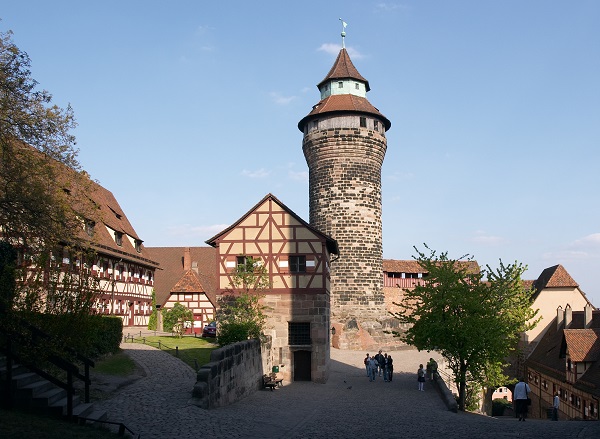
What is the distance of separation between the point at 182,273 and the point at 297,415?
1481 inches

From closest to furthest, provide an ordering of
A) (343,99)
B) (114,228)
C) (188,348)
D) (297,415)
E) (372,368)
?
(297,415) → (188,348) → (372,368) → (114,228) → (343,99)

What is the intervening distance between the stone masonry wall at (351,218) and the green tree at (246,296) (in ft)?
51.3

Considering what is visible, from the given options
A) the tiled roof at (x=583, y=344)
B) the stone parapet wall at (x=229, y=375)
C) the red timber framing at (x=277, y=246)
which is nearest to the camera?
the stone parapet wall at (x=229, y=375)

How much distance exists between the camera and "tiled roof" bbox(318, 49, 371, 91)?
4612cm

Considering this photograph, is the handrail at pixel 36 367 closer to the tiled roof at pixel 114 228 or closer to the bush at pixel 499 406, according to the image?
the tiled roof at pixel 114 228

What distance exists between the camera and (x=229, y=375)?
57.5ft

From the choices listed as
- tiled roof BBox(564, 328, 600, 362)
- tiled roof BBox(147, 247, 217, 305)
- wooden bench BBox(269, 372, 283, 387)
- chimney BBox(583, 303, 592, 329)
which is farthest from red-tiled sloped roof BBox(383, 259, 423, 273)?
wooden bench BBox(269, 372, 283, 387)

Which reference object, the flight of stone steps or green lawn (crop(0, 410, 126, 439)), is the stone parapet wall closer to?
the flight of stone steps

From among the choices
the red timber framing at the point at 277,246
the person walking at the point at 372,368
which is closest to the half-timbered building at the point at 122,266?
the red timber framing at the point at 277,246

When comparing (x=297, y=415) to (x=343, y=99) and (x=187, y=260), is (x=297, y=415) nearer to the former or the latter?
(x=343, y=99)

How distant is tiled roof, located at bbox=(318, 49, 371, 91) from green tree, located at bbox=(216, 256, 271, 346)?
862 inches

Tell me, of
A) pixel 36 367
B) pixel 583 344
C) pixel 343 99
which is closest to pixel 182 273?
pixel 343 99

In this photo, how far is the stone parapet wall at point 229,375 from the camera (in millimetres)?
15127

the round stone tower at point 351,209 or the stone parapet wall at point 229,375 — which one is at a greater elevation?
the round stone tower at point 351,209
